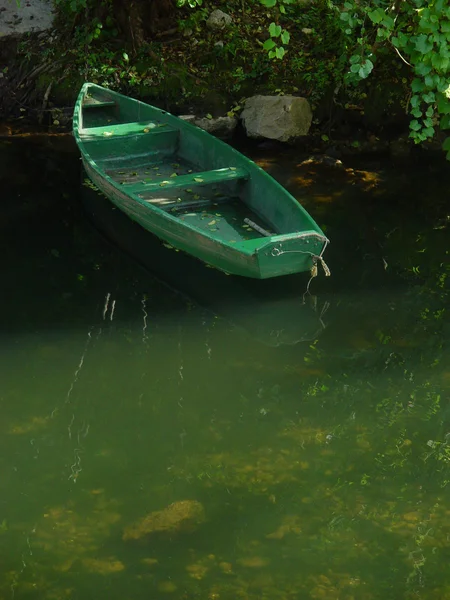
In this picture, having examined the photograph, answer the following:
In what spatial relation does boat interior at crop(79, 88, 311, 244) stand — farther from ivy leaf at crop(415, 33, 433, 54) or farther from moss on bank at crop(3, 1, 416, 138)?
ivy leaf at crop(415, 33, 433, 54)

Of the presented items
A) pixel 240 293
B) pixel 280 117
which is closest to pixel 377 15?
pixel 240 293

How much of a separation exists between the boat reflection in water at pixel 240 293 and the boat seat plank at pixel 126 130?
1.23m

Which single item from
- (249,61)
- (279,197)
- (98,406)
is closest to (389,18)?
(279,197)

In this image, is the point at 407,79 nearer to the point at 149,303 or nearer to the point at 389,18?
the point at 389,18

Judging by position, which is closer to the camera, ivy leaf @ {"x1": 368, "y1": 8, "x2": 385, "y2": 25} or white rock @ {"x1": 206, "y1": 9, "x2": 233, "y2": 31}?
ivy leaf @ {"x1": 368, "y1": 8, "x2": 385, "y2": 25}

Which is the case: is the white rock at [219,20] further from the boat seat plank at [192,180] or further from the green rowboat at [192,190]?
the boat seat plank at [192,180]

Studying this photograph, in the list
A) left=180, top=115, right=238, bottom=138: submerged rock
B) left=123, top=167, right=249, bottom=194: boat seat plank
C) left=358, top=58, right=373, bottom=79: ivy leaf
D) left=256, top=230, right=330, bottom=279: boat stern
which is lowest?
left=256, top=230, right=330, bottom=279: boat stern

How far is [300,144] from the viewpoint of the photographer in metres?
10.3

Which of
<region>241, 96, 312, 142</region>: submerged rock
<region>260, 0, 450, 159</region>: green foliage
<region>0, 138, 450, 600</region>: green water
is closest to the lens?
<region>0, 138, 450, 600</region>: green water

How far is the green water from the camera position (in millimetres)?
4359

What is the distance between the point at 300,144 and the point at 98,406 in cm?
570

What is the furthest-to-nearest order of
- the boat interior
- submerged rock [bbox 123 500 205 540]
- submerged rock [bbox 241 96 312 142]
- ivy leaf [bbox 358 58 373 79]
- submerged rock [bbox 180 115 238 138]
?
1. submerged rock [bbox 180 115 238 138]
2. submerged rock [bbox 241 96 312 142]
3. the boat interior
4. ivy leaf [bbox 358 58 373 79]
5. submerged rock [bbox 123 500 205 540]

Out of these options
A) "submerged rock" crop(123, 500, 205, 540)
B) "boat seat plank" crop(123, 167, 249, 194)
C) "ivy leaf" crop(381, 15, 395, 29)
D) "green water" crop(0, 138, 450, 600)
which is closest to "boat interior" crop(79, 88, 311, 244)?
"boat seat plank" crop(123, 167, 249, 194)

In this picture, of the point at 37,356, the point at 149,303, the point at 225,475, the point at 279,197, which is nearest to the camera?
the point at 225,475
